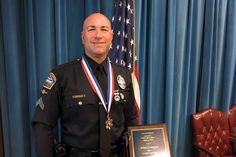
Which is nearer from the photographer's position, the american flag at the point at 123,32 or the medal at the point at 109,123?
the medal at the point at 109,123

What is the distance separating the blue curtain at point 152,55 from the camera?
218cm

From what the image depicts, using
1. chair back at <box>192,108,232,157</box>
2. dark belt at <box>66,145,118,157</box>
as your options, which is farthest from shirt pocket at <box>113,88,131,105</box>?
chair back at <box>192,108,232,157</box>

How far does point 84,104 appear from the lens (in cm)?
182

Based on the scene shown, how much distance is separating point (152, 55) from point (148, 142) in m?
1.06

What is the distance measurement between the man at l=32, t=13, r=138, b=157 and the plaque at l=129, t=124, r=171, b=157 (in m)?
0.16

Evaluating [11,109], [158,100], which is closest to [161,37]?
[158,100]

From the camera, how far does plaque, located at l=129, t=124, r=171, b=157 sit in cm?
200

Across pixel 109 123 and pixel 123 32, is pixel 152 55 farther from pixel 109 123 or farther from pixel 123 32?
pixel 109 123

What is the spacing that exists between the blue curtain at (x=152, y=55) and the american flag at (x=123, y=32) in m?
0.13

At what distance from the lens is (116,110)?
1953mm

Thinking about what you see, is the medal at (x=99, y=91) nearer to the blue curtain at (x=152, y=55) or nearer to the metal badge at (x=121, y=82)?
the metal badge at (x=121, y=82)

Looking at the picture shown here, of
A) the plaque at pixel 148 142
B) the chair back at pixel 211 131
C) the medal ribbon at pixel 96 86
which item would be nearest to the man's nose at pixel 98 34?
the medal ribbon at pixel 96 86

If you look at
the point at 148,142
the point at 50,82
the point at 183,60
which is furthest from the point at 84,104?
the point at 183,60

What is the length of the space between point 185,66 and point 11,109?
194 cm
